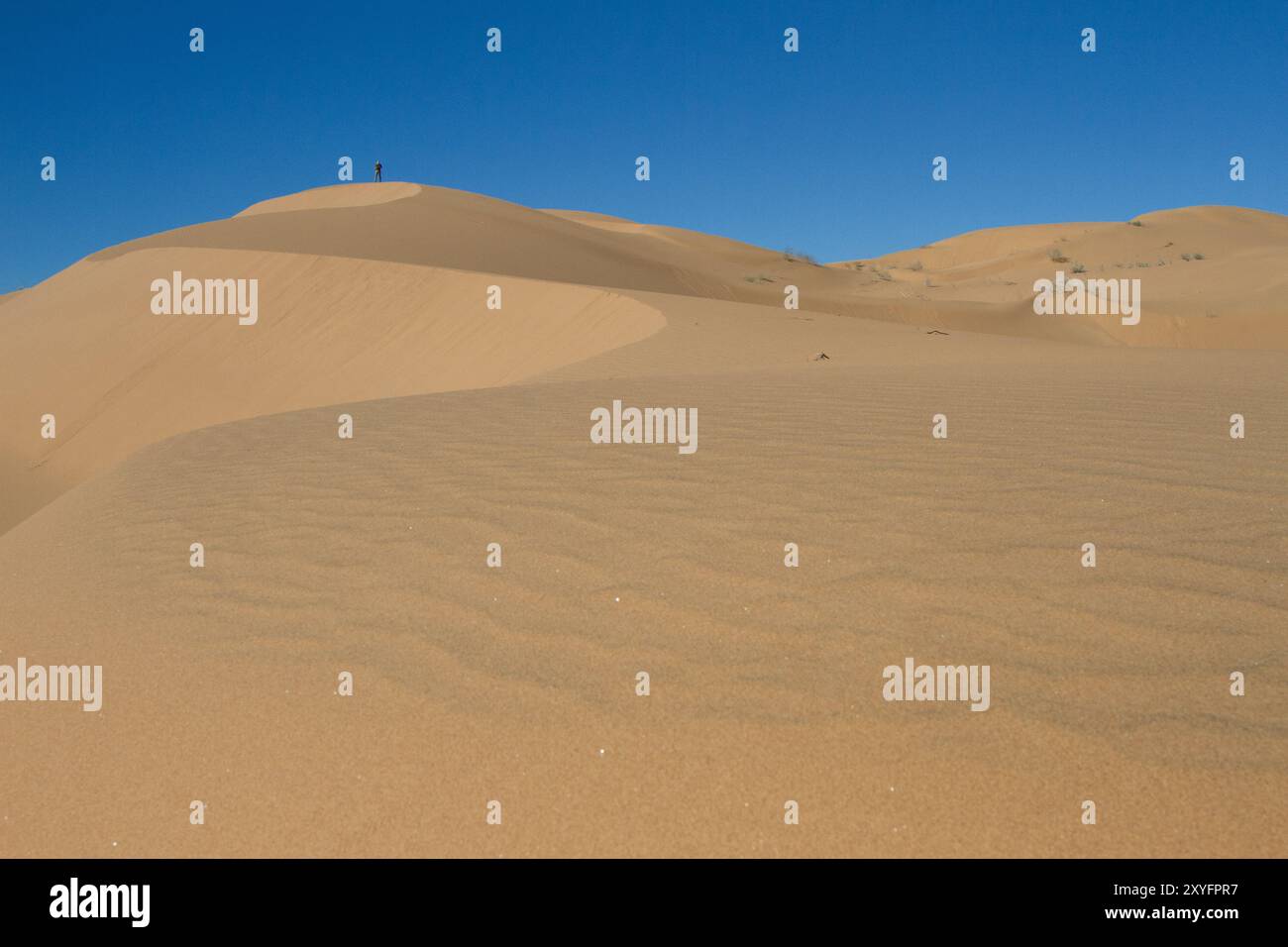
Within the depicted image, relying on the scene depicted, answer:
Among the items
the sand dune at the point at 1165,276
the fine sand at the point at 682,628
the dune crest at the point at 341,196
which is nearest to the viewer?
the fine sand at the point at 682,628

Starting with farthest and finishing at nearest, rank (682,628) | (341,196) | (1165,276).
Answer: (341,196) → (1165,276) → (682,628)

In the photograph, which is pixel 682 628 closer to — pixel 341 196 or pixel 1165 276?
pixel 1165 276

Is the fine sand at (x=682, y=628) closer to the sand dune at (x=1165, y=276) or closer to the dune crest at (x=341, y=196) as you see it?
the sand dune at (x=1165, y=276)

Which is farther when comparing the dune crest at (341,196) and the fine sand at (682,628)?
the dune crest at (341,196)

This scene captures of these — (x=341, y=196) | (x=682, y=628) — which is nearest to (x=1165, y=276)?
(x=341, y=196)

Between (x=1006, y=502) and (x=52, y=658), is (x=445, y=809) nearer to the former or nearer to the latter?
(x=52, y=658)

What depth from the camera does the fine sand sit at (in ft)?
7.55

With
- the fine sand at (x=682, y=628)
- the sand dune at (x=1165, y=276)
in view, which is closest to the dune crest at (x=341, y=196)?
the sand dune at (x=1165, y=276)

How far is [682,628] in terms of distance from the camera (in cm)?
308

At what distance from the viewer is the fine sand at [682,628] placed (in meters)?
2.30

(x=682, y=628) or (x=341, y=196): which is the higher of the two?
(x=341, y=196)

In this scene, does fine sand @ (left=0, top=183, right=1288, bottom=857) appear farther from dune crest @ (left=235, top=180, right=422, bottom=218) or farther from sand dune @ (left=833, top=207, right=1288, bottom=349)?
dune crest @ (left=235, top=180, right=422, bottom=218)

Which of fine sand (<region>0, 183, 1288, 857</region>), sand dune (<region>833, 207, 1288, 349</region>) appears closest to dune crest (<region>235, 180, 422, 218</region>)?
sand dune (<region>833, 207, 1288, 349</region>)
